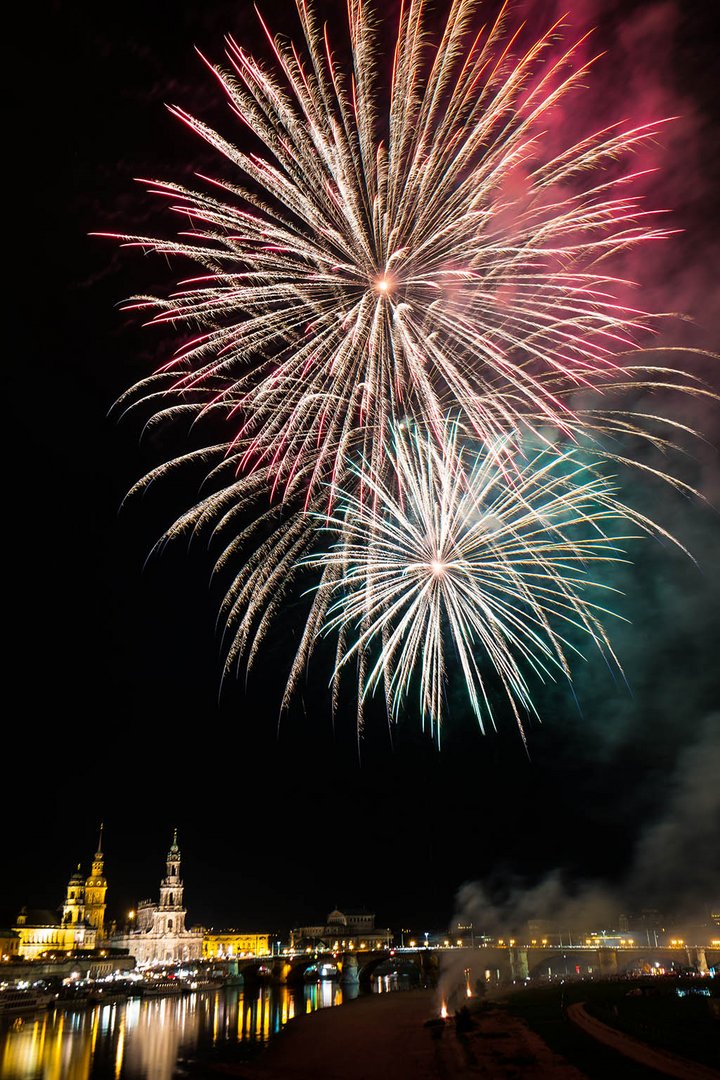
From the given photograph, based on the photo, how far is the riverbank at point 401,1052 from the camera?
3228 centimetres

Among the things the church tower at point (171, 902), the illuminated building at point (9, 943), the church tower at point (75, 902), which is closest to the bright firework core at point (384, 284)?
the illuminated building at point (9, 943)

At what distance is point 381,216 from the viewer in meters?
17.7

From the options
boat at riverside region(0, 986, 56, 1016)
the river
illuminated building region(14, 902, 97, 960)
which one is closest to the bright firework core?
the river

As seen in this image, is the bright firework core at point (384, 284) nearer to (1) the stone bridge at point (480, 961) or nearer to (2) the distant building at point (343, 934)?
(1) the stone bridge at point (480, 961)

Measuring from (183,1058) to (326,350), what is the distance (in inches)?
1413

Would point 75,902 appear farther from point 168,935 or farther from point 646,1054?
point 646,1054

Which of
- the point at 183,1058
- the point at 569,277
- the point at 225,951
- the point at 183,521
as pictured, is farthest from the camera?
the point at 225,951

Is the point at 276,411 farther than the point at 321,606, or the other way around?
the point at 321,606

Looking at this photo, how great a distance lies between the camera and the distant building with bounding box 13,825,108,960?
115375 mm

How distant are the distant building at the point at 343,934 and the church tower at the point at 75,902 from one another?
41.4 metres

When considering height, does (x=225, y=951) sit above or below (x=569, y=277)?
below

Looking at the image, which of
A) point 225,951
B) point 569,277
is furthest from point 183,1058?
point 225,951

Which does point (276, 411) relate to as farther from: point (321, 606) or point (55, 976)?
point (55, 976)

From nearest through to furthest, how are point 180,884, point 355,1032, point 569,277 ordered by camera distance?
point 569,277, point 355,1032, point 180,884
